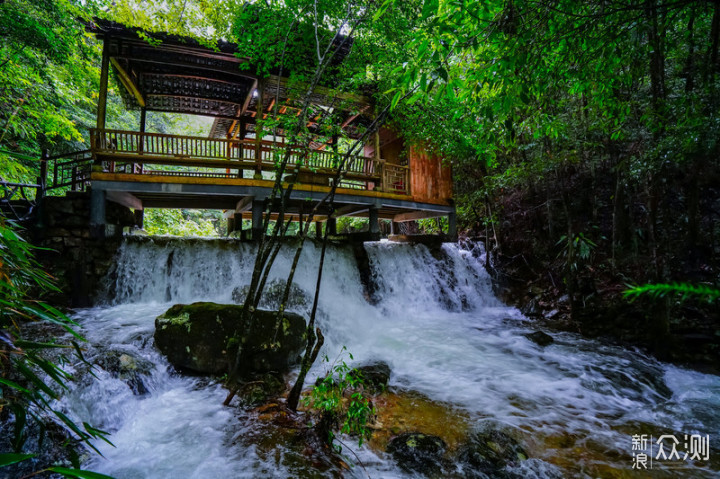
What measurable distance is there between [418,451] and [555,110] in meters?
8.02

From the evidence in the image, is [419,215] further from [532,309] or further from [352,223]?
[352,223]

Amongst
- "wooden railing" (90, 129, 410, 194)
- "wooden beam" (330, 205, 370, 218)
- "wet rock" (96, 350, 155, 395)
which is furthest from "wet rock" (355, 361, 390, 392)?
"wooden beam" (330, 205, 370, 218)

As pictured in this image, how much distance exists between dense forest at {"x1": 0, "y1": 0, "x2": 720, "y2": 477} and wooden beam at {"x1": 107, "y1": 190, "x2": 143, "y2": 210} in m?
1.92

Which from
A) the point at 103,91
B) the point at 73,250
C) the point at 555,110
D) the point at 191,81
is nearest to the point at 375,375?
the point at 555,110

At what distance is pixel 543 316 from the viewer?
357 inches

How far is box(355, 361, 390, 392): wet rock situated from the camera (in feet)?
15.2

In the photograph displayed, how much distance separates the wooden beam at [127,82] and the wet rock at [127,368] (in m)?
8.75

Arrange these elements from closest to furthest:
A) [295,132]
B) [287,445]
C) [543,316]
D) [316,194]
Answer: [287,445] → [295,132] → [543,316] → [316,194]

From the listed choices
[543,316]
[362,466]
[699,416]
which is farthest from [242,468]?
[543,316]

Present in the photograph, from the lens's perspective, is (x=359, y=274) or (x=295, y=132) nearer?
(x=295, y=132)

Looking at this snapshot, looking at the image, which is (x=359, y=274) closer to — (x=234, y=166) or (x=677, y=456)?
(x=234, y=166)

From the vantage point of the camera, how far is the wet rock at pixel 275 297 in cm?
740

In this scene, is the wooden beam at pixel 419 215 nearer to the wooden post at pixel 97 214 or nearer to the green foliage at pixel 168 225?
the green foliage at pixel 168 225

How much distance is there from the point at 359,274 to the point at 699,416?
7.49 metres
